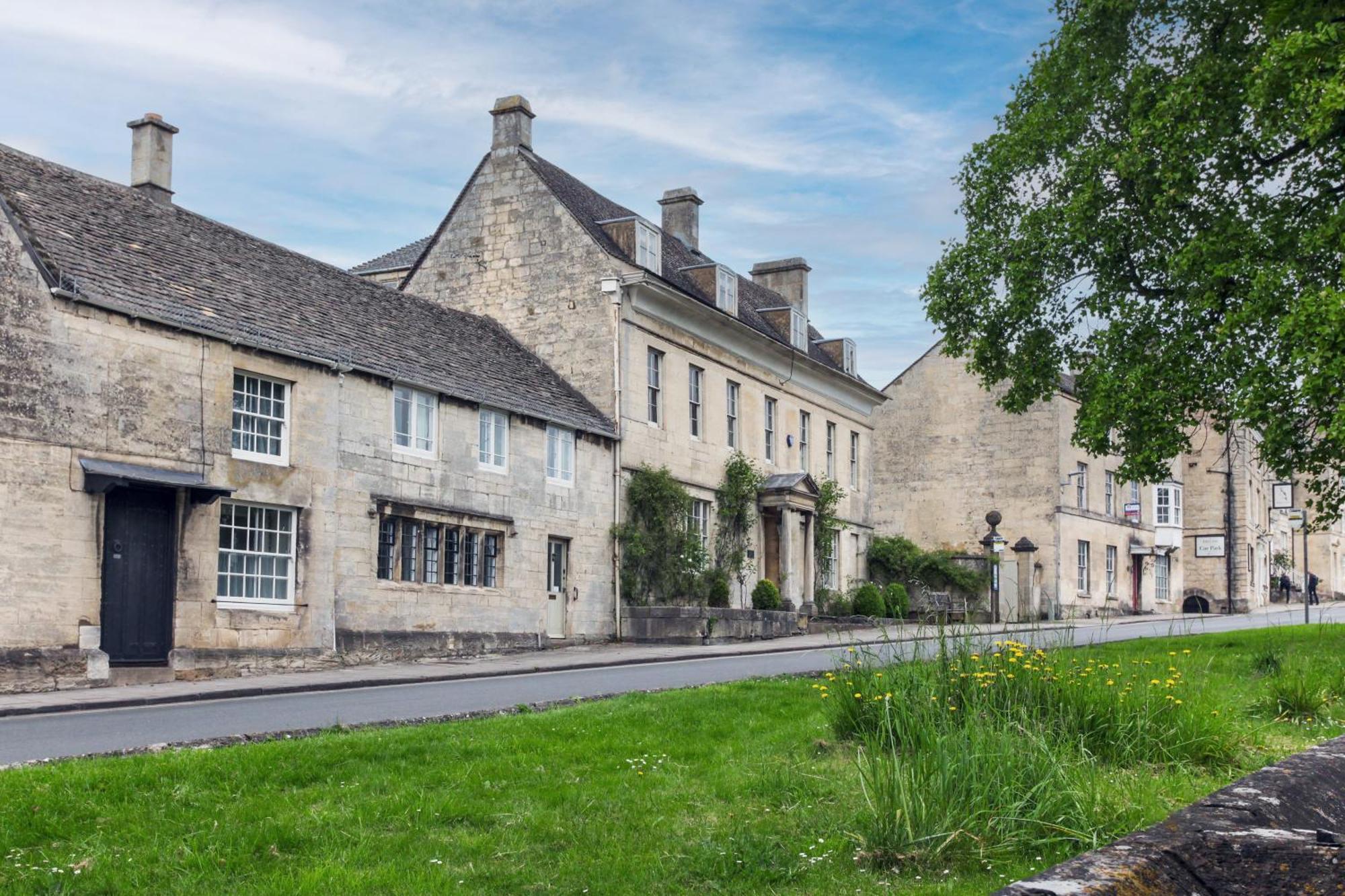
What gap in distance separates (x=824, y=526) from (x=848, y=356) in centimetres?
798

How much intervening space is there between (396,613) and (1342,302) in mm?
16371

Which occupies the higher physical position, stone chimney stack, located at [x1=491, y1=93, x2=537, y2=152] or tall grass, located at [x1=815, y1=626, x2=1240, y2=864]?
stone chimney stack, located at [x1=491, y1=93, x2=537, y2=152]

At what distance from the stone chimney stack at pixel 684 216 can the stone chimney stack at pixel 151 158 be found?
63.8ft

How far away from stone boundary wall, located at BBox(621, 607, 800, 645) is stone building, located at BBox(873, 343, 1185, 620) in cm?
1864

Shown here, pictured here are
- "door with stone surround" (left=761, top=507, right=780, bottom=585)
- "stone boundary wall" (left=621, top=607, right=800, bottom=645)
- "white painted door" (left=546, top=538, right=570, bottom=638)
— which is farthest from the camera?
"door with stone surround" (left=761, top=507, right=780, bottom=585)

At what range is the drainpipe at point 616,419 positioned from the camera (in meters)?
31.6

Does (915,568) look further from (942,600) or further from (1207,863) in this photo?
(1207,863)

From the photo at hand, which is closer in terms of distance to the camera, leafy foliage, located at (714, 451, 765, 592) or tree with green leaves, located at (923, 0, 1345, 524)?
tree with green leaves, located at (923, 0, 1345, 524)

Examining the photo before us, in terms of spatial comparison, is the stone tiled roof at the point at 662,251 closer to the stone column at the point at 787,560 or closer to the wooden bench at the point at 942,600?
the stone column at the point at 787,560

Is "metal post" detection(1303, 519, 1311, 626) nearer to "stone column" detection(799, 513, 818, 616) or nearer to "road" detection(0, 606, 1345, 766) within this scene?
"road" detection(0, 606, 1345, 766)

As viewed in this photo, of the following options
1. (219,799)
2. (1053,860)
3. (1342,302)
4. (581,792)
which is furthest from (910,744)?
(1342,302)

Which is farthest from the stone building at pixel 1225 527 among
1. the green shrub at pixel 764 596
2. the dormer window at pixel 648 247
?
the dormer window at pixel 648 247

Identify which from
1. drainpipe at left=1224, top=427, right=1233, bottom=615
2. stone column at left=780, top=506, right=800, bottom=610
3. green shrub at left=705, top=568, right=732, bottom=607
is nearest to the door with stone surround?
stone column at left=780, top=506, right=800, bottom=610

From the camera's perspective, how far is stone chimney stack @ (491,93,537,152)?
1347 inches
